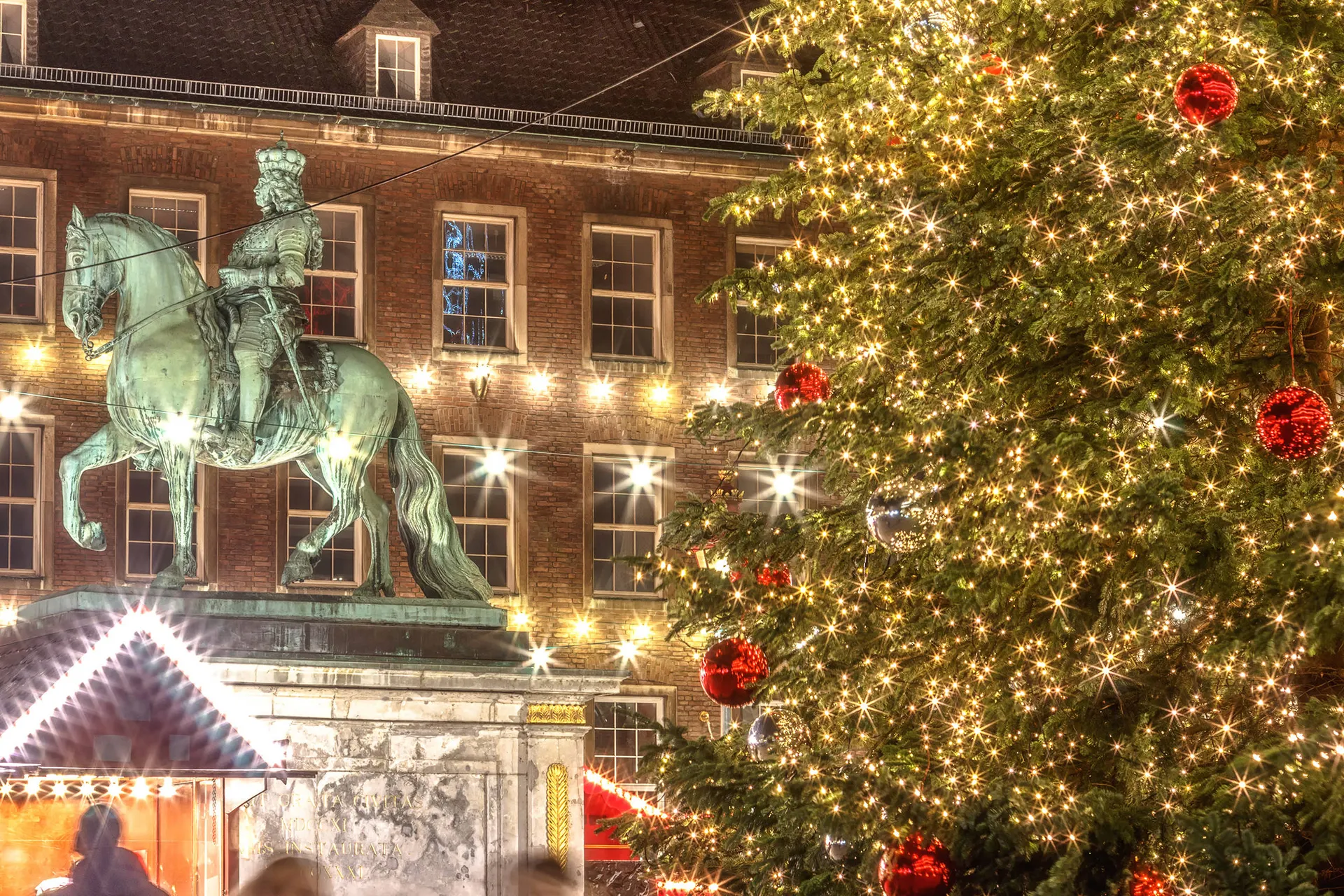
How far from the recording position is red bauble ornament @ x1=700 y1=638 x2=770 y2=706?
465 inches

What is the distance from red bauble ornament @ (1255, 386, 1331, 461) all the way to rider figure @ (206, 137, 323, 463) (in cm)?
753

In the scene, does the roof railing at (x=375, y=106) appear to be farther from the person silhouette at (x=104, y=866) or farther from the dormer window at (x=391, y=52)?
the person silhouette at (x=104, y=866)

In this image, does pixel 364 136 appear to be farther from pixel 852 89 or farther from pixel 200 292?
pixel 852 89

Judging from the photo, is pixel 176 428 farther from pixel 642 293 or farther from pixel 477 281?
pixel 642 293

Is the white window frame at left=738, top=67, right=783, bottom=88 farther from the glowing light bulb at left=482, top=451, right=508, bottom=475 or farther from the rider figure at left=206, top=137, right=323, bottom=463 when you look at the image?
the rider figure at left=206, top=137, right=323, bottom=463

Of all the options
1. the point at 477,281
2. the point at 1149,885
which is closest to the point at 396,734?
the point at 1149,885

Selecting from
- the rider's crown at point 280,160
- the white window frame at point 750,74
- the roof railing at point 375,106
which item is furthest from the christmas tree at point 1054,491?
the white window frame at point 750,74

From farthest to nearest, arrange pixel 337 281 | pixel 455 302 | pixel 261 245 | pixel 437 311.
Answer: pixel 455 302
pixel 437 311
pixel 337 281
pixel 261 245

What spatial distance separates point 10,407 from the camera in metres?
25.7

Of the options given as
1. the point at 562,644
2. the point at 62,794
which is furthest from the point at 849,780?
the point at 562,644

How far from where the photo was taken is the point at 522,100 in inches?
1116

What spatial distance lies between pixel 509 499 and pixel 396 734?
13299 mm

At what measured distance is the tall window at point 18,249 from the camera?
85.5ft

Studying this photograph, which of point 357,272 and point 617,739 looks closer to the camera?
point 617,739
